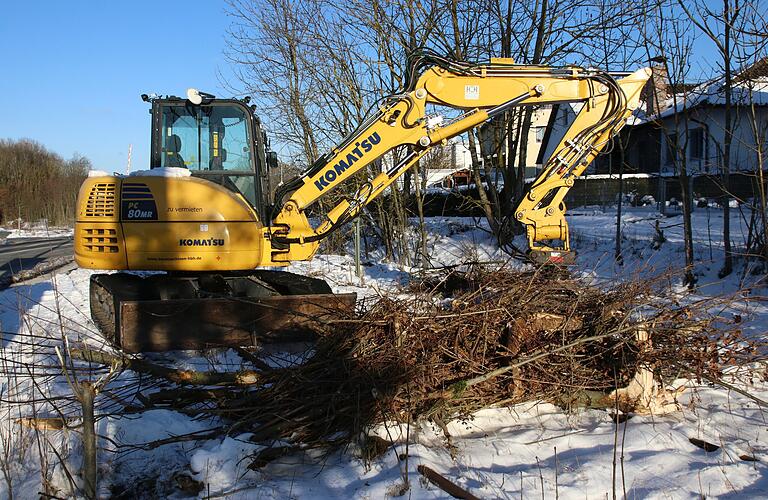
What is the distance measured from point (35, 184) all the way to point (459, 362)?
54.1m

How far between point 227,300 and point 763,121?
895 centimetres

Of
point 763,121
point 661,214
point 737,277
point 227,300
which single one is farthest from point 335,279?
point 661,214

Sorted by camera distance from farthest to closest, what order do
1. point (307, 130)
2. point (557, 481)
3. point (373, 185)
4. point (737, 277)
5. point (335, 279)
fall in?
point (307, 130), point (335, 279), point (737, 277), point (373, 185), point (557, 481)

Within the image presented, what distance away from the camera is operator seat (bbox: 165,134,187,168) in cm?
766

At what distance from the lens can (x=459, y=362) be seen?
4.62 meters

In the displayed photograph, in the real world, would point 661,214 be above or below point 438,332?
above

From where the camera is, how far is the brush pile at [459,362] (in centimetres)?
425

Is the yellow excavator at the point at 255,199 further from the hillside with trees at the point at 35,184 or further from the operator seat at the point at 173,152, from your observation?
the hillside with trees at the point at 35,184

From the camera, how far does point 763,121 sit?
10.0 meters

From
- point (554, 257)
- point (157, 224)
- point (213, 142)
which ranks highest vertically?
point (213, 142)

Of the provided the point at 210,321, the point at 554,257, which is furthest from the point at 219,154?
the point at 554,257

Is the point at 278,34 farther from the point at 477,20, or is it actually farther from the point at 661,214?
the point at 661,214

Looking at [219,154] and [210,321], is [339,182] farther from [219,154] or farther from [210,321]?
[210,321]

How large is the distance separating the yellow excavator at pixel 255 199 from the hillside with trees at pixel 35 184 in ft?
138
